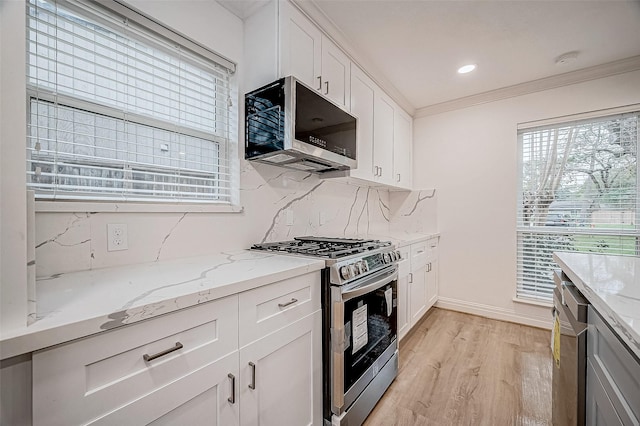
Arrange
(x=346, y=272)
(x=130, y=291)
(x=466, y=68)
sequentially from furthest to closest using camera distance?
(x=466, y=68), (x=346, y=272), (x=130, y=291)

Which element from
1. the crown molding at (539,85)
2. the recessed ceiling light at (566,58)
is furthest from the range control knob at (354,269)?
the crown molding at (539,85)

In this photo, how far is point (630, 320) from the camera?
0.62 m

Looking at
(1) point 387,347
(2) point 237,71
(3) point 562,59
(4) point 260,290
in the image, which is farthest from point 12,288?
(3) point 562,59

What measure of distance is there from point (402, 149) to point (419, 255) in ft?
4.23

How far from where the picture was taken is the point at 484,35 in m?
2.09

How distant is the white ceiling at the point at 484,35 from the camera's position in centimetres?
181

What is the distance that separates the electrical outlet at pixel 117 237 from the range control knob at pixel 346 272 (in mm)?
1018

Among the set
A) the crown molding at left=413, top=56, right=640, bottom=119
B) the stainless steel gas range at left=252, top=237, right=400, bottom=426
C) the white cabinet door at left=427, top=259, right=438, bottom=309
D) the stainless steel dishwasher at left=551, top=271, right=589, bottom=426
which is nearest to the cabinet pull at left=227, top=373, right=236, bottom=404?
the stainless steel gas range at left=252, top=237, right=400, bottom=426

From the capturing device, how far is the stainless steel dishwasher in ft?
3.14

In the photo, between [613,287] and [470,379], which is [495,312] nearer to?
[470,379]

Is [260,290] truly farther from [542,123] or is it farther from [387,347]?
[542,123]

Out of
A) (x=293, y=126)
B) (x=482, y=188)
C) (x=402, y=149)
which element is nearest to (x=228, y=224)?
(x=293, y=126)

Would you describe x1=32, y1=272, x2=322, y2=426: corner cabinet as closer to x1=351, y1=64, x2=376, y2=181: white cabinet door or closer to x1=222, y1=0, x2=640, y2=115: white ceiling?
x1=351, y1=64, x2=376, y2=181: white cabinet door

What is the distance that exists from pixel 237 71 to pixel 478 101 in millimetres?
2751
